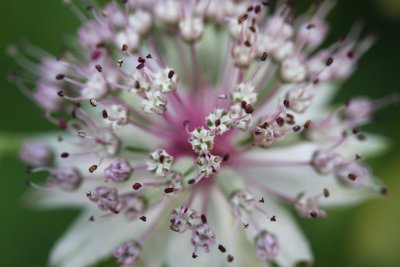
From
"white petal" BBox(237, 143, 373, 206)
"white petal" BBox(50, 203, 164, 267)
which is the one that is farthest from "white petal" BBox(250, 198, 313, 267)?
"white petal" BBox(50, 203, 164, 267)

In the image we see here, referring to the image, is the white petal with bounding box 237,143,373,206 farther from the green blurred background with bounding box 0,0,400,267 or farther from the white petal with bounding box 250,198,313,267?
the green blurred background with bounding box 0,0,400,267

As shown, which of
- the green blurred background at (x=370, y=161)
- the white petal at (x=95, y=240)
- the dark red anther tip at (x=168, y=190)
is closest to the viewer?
the dark red anther tip at (x=168, y=190)

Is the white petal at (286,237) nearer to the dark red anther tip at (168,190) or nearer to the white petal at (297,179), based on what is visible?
the white petal at (297,179)

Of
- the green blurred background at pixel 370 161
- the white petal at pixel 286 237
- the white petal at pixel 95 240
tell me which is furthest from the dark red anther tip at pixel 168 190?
the green blurred background at pixel 370 161

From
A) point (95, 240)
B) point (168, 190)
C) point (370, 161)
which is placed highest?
point (370, 161)

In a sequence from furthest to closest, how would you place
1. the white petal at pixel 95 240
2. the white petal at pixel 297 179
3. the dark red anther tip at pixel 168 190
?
the white petal at pixel 297 179, the white petal at pixel 95 240, the dark red anther tip at pixel 168 190

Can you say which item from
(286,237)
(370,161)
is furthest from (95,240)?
(370,161)

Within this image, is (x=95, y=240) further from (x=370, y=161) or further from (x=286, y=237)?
(x=370, y=161)

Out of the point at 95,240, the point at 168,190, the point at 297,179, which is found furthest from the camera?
the point at 297,179
